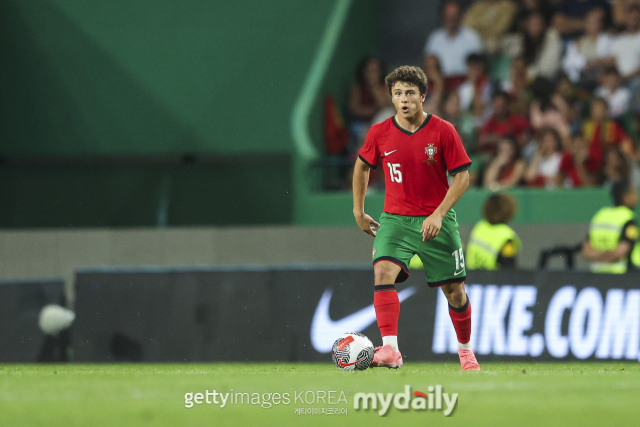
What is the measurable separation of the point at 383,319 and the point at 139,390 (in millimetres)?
1831

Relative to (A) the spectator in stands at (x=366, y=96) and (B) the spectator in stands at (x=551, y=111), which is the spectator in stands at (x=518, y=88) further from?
(A) the spectator in stands at (x=366, y=96)

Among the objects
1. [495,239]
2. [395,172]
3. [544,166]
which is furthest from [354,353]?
[544,166]

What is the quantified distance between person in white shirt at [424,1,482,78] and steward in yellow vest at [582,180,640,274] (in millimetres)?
4241

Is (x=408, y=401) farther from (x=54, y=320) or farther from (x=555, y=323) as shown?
(x=54, y=320)

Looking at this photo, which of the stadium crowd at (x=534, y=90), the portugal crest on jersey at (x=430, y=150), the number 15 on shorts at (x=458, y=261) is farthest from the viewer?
the stadium crowd at (x=534, y=90)

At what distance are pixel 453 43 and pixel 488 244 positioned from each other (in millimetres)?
5054

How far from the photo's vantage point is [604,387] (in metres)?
5.80

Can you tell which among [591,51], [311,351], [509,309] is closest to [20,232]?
[311,351]

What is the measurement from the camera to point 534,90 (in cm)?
1355

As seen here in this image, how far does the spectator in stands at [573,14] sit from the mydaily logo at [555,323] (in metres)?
5.41

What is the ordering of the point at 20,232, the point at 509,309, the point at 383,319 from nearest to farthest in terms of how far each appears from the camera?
the point at 383,319 < the point at 509,309 < the point at 20,232

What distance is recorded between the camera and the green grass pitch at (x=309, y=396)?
4578 mm

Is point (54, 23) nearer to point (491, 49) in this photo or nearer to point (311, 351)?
point (491, 49)

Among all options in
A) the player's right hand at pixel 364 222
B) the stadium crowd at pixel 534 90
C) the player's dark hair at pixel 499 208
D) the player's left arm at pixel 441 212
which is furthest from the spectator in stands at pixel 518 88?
the player's left arm at pixel 441 212
